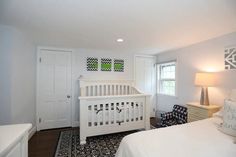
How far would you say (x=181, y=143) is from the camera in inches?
53.1

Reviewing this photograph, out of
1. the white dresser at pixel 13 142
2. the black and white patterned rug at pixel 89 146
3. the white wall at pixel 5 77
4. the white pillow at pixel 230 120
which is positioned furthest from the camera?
the black and white patterned rug at pixel 89 146

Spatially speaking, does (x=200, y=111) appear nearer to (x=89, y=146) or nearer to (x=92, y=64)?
(x=89, y=146)

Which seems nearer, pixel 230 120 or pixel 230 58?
pixel 230 120

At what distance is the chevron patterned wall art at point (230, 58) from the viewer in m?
2.55

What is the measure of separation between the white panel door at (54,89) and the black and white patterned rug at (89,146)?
1.87 ft

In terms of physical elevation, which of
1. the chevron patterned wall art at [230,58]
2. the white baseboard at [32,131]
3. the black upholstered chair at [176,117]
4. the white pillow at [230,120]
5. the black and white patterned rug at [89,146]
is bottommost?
the black and white patterned rug at [89,146]

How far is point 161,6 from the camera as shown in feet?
5.38

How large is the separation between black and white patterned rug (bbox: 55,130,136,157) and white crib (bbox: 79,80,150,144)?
0.15 meters

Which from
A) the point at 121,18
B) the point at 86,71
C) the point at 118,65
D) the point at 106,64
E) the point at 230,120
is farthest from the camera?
the point at 118,65

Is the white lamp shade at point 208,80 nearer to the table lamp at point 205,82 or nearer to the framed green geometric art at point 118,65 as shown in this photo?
the table lamp at point 205,82

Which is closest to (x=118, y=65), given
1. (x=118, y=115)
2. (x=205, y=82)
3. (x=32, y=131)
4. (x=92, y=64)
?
(x=92, y=64)

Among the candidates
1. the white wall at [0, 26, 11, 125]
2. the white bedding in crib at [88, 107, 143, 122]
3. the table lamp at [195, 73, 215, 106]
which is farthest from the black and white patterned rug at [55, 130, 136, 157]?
the table lamp at [195, 73, 215, 106]

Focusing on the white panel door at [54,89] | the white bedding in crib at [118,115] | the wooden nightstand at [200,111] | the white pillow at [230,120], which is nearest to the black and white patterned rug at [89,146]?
the white bedding in crib at [118,115]

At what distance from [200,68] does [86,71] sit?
2.78m
